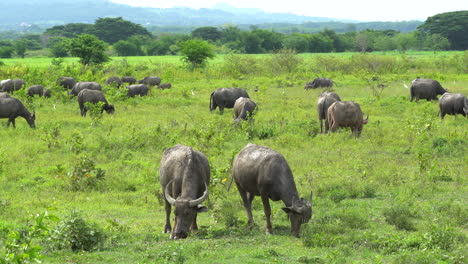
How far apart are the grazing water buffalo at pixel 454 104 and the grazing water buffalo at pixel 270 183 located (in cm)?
1435

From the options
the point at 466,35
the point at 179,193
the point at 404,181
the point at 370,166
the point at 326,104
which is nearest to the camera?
the point at 179,193

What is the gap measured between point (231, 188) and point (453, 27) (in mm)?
85854

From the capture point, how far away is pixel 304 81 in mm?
41656

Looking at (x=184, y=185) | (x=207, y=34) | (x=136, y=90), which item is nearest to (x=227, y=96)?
(x=136, y=90)

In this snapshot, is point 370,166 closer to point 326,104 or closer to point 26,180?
point 326,104

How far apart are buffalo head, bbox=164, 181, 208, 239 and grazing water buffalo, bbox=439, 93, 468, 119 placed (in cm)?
1589

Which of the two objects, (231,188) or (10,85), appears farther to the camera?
(10,85)

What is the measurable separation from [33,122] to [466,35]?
83161mm

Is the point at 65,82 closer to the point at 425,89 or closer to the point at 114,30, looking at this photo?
the point at 425,89

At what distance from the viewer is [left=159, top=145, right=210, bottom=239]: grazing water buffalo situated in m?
9.47

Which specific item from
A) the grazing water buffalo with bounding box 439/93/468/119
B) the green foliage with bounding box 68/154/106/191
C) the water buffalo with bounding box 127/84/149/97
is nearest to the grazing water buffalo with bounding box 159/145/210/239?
the green foliage with bounding box 68/154/106/191

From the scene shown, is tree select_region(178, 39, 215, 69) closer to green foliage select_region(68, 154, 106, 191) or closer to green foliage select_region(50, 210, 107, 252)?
green foliage select_region(68, 154, 106, 191)

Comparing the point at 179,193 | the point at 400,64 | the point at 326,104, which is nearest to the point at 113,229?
the point at 179,193

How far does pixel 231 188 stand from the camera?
14.1m
